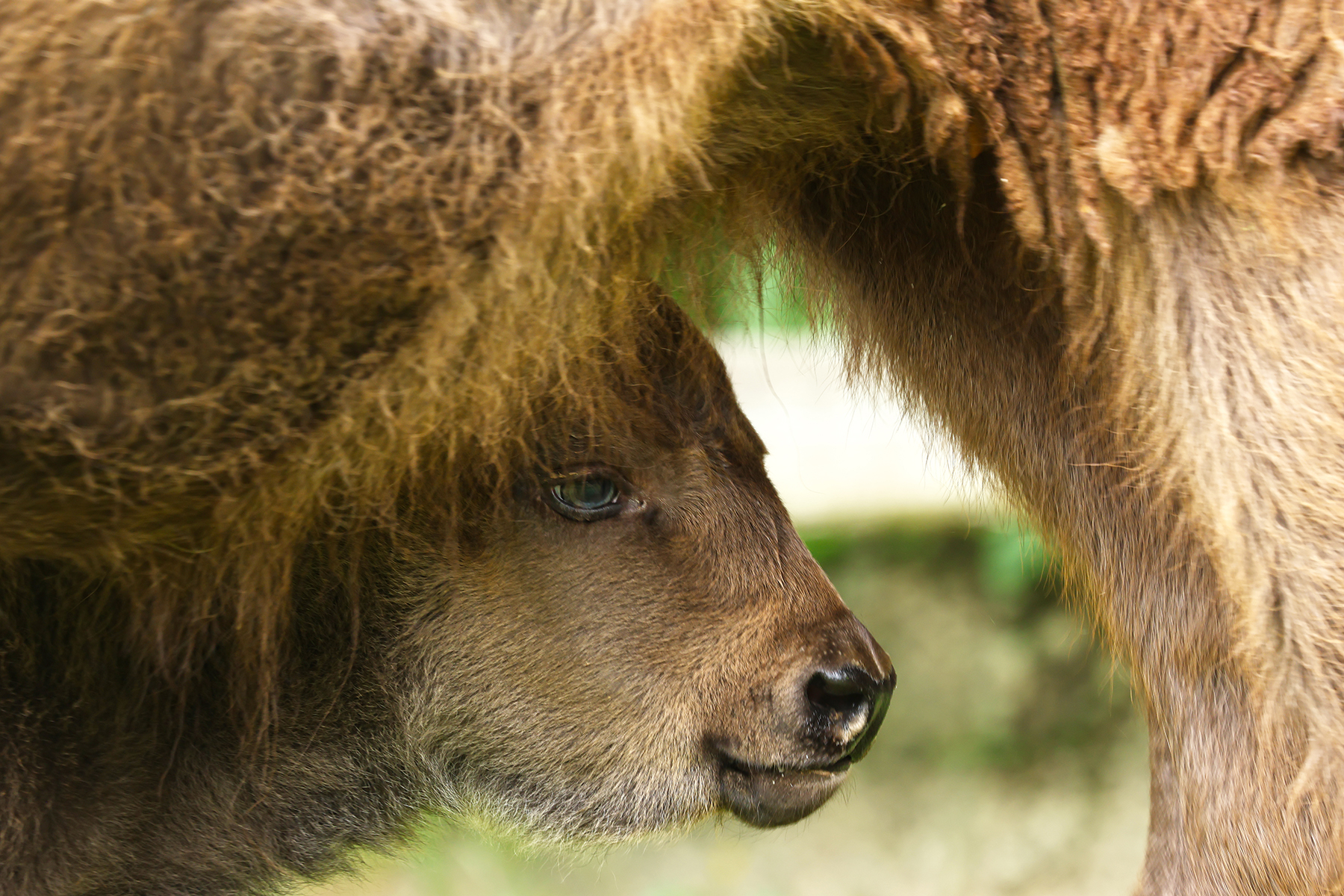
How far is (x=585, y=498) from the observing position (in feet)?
6.07

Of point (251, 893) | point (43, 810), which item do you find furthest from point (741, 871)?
point (43, 810)

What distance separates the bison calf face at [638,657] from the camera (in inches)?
72.2

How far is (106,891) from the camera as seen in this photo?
1.71 metres

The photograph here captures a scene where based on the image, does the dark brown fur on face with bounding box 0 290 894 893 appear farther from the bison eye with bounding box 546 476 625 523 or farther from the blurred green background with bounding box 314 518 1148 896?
the blurred green background with bounding box 314 518 1148 896

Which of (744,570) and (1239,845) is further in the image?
(744,570)

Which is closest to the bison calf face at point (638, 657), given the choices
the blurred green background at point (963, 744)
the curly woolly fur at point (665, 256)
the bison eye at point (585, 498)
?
the bison eye at point (585, 498)

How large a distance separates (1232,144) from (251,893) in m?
1.60

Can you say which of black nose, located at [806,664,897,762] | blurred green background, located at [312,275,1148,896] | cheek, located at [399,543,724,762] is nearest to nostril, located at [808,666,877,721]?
black nose, located at [806,664,897,762]

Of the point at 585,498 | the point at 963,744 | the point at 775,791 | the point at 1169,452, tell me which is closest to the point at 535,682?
the point at 585,498

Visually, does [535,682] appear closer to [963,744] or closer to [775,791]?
[775,791]

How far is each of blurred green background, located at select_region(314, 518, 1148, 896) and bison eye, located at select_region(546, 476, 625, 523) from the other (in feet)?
6.97

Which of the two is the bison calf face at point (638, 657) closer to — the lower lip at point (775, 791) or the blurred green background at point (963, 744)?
the lower lip at point (775, 791)

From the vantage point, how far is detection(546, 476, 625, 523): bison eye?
183cm

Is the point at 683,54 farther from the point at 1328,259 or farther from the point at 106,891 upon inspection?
the point at 106,891
